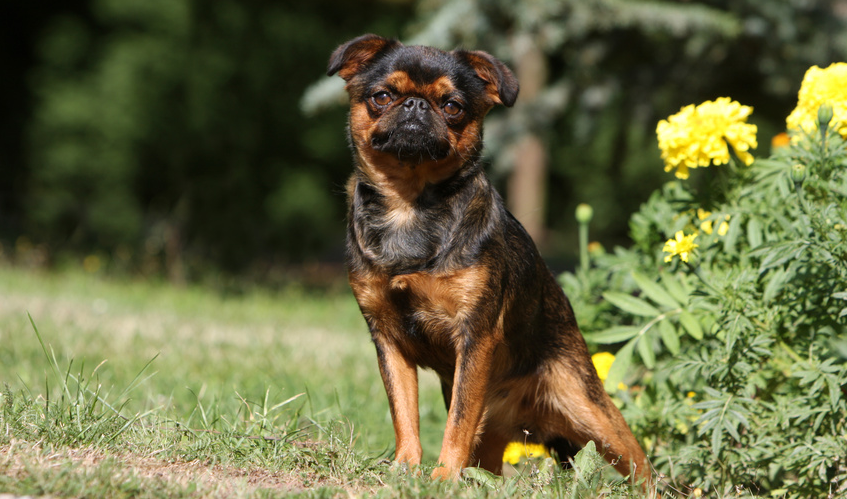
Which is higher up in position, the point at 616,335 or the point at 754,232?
the point at 754,232

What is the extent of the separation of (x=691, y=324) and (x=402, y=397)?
47.5 inches

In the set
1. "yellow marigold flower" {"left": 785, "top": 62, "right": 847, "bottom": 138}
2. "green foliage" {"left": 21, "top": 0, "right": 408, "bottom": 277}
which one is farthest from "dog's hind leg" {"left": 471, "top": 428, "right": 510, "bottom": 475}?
"green foliage" {"left": 21, "top": 0, "right": 408, "bottom": 277}

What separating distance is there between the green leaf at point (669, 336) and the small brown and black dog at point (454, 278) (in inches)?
13.2

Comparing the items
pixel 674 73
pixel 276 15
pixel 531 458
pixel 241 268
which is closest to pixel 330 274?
pixel 241 268

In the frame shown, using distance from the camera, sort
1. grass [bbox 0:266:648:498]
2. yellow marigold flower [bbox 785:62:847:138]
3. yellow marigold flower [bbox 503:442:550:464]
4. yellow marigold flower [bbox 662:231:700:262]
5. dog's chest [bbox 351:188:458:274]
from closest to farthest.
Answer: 1. grass [bbox 0:266:648:498]
2. dog's chest [bbox 351:188:458:274]
3. yellow marigold flower [bbox 662:231:700:262]
4. yellow marigold flower [bbox 785:62:847:138]
5. yellow marigold flower [bbox 503:442:550:464]

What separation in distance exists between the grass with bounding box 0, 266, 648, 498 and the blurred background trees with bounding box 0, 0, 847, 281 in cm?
300

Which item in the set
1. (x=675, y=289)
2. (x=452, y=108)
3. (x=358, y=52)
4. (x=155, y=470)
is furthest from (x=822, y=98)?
(x=155, y=470)

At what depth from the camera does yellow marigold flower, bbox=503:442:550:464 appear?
147 inches

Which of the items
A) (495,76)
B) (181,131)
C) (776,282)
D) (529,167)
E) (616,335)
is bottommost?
(529,167)

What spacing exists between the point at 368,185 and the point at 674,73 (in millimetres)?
6041

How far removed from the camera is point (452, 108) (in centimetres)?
329

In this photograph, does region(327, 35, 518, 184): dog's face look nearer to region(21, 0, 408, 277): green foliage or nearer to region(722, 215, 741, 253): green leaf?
region(722, 215, 741, 253): green leaf

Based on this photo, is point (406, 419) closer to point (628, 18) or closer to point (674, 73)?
point (628, 18)

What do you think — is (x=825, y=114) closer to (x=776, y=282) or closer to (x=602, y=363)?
(x=776, y=282)
